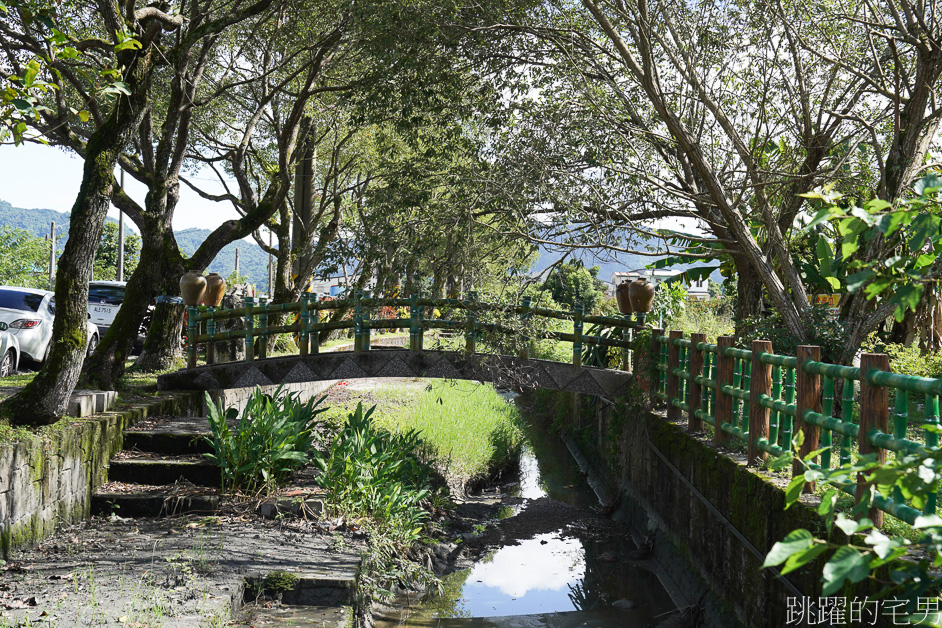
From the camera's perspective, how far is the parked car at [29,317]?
12555 millimetres

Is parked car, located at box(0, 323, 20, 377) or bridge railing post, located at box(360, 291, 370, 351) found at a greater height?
bridge railing post, located at box(360, 291, 370, 351)

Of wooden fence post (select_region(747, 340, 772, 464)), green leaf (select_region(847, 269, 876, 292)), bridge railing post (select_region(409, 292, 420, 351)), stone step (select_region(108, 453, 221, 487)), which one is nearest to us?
green leaf (select_region(847, 269, 876, 292))

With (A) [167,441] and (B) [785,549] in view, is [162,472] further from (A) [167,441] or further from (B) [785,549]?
(B) [785,549]

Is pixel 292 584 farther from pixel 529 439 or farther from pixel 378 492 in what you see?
pixel 529 439

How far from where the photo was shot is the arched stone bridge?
10984 millimetres

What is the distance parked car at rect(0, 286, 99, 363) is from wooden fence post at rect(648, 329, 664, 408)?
860 cm

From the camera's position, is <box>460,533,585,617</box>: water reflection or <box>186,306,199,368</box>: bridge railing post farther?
<box>186,306,199,368</box>: bridge railing post

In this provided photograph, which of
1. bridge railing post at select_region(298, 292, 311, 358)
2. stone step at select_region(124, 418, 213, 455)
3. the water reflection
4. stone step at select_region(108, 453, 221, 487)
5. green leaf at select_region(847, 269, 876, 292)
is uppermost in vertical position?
green leaf at select_region(847, 269, 876, 292)

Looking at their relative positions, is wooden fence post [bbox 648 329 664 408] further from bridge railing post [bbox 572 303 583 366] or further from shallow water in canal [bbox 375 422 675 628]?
shallow water in canal [bbox 375 422 675 628]

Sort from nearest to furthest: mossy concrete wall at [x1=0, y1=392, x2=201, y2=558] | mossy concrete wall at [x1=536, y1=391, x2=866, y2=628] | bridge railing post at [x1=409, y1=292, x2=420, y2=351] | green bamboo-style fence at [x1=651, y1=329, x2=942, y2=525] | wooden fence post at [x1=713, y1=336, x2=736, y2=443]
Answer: green bamboo-style fence at [x1=651, y1=329, x2=942, y2=525] < mossy concrete wall at [x1=536, y1=391, x2=866, y2=628] < mossy concrete wall at [x1=0, y1=392, x2=201, y2=558] < wooden fence post at [x1=713, y1=336, x2=736, y2=443] < bridge railing post at [x1=409, y1=292, x2=420, y2=351]

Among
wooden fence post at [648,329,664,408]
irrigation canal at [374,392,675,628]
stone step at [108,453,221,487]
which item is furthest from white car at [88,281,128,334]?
wooden fence post at [648,329,664,408]

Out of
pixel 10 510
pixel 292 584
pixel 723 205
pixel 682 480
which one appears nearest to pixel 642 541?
pixel 682 480

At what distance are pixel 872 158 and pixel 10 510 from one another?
422 inches

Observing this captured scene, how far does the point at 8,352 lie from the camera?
40.3 feet
